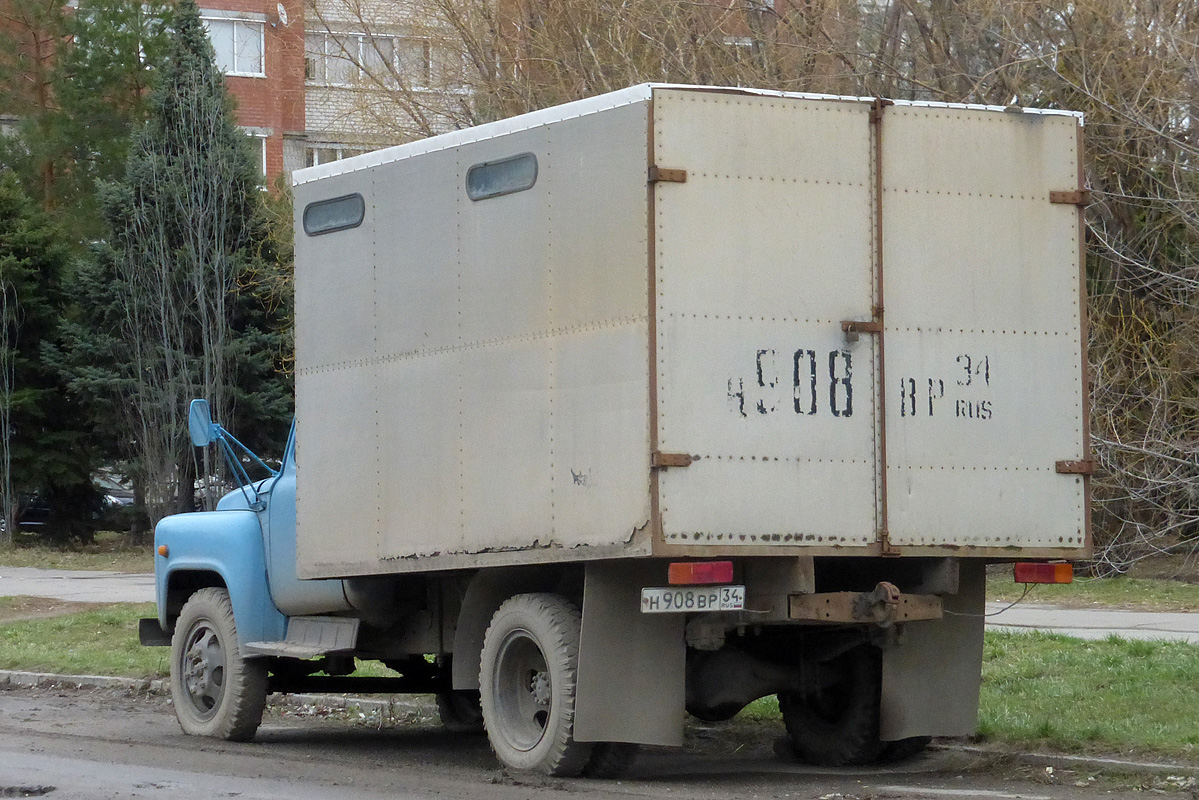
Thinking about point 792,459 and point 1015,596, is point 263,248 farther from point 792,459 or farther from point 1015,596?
point 792,459

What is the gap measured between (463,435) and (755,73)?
12.5m

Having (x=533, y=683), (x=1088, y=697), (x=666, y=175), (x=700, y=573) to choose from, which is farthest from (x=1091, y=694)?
(x=666, y=175)

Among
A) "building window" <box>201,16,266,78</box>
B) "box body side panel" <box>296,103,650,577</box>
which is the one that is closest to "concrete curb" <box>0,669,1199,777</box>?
"box body side panel" <box>296,103,650,577</box>

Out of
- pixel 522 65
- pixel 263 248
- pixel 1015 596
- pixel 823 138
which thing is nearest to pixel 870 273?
pixel 823 138

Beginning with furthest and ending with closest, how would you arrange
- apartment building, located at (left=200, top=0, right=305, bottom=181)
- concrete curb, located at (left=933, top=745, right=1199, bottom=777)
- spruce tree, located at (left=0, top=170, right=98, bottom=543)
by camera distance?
1. apartment building, located at (left=200, top=0, right=305, bottom=181)
2. spruce tree, located at (left=0, top=170, right=98, bottom=543)
3. concrete curb, located at (left=933, top=745, right=1199, bottom=777)

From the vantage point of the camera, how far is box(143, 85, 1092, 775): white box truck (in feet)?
26.2

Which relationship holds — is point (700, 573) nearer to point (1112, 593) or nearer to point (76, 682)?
point (76, 682)

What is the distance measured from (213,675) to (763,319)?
4.78m

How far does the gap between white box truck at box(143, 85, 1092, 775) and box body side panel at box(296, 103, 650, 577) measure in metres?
0.02

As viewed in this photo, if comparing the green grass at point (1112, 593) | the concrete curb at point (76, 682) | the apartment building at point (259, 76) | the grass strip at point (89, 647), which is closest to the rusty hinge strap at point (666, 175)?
the grass strip at point (89, 647)

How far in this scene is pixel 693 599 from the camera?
26.1 ft

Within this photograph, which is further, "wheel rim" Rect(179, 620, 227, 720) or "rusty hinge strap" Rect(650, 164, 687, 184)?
"wheel rim" Rect(179, 620, 227, 720)

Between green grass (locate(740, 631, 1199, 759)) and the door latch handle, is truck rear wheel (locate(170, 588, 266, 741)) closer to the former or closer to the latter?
green grass (locate(740, 631, 1199, 759))

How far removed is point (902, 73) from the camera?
815 inches
